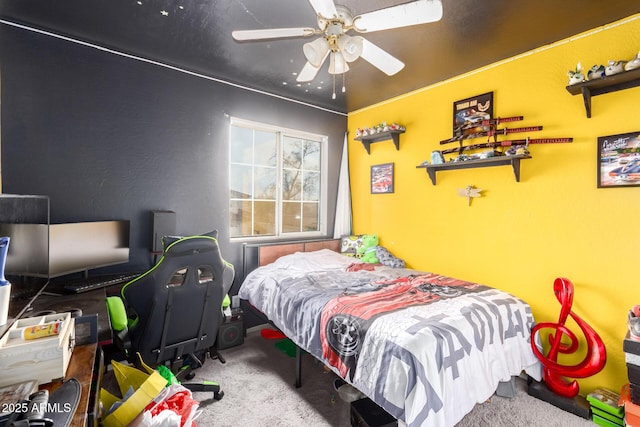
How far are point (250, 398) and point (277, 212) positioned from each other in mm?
2052

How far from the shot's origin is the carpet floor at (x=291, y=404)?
6.42 feet

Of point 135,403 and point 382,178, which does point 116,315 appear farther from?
point 382,178

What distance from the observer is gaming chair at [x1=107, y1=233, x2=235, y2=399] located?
1.77m

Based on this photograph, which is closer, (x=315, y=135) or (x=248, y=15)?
(x=248, y=15)

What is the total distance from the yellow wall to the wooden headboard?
3.30ft

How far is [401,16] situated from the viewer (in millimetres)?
1535

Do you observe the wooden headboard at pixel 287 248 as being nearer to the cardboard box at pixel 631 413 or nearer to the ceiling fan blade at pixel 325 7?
the ceiling fan blade at pixel 325 7

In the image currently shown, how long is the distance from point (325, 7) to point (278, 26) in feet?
2.55

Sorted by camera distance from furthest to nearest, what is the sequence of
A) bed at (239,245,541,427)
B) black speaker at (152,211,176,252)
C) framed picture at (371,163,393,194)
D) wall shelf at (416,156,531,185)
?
framed picture at (371,163,393,194) < black speaker at (152,211,176,252) < wall shelf at (416,156,531,185) < bed at (239,245,541,427)

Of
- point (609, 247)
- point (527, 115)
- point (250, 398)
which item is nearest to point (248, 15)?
point (527, 115)

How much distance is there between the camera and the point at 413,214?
344 centimetres

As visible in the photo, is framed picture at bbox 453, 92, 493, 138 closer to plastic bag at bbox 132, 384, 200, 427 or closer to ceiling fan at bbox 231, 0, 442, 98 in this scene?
ceiling fan at bbox 231, 0, 442, 98

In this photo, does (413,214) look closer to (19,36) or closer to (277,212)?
(277,212)

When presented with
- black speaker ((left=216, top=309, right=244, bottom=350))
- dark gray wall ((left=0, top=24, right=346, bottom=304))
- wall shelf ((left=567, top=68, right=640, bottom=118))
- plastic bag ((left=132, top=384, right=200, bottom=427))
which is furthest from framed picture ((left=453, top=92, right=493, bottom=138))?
plastic bag ((left=132, top=384, right=200, bottom=427))
